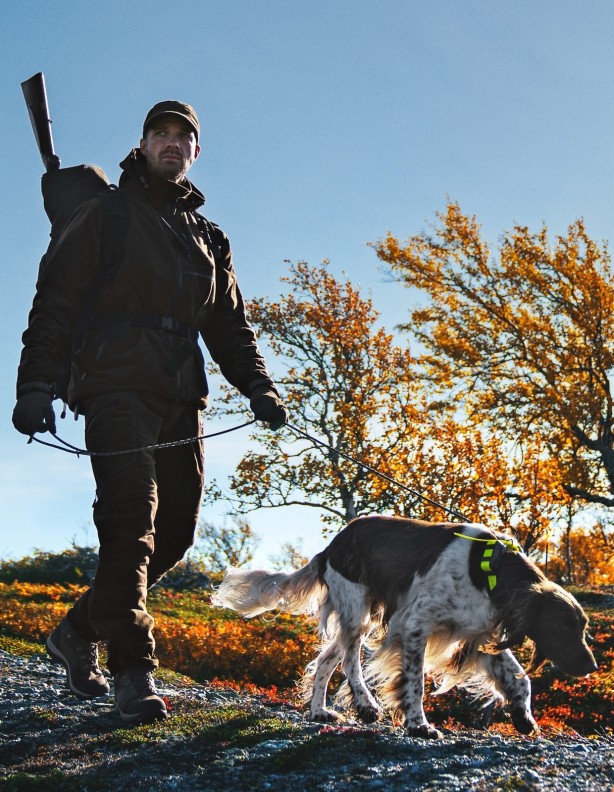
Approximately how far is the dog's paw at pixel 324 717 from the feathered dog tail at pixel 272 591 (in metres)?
0.83

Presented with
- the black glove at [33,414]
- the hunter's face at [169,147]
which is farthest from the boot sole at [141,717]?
the hunter's face at [169,147]

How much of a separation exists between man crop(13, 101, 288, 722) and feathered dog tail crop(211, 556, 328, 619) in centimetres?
156

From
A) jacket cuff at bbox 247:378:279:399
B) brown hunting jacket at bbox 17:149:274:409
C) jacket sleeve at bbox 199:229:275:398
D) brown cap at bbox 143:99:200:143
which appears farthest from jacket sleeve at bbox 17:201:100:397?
jacket cuff at bbox 247:378:279:399

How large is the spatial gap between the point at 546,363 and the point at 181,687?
56.2ft

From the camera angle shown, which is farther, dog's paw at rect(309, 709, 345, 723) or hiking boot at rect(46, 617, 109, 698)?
dog's paw at rect(309, 709, 345, 723)

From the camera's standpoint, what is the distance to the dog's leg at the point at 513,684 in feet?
18.6

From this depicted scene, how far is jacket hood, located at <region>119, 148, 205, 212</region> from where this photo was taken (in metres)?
5.09

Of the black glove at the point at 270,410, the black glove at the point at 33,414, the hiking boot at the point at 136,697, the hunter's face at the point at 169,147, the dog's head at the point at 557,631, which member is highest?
the hunter's face at the point at 169,147

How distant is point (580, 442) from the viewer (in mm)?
22531

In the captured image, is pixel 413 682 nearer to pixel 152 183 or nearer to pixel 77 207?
pixel 152 183

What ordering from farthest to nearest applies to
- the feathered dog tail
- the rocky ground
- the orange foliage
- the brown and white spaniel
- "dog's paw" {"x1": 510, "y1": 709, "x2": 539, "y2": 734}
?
1. the orange foliage
2. the feathered dog tail
3. "dog's paw" {"x1": 510, "y1": 709, "x2": 539, "y2": 734}
4. the brown and white spaniel
5. the rocky ground

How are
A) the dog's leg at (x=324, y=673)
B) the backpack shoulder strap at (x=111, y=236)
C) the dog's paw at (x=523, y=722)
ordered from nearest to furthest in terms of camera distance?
the backpack shoulder strap at (x=111, y=236)
the dog's paw at (x=523, y=722)
the dog's leg at (x=324, y=673)

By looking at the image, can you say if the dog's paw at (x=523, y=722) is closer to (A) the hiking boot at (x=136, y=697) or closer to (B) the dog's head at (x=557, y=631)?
(B) the dog's head at (x=557, y=631)

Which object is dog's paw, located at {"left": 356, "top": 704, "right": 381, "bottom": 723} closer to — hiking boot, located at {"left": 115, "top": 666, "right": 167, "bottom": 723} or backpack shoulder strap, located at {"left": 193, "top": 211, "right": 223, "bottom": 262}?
hiking boot, located at {"left": 115, "top": 666, "right": 167, "bottom": 723}
